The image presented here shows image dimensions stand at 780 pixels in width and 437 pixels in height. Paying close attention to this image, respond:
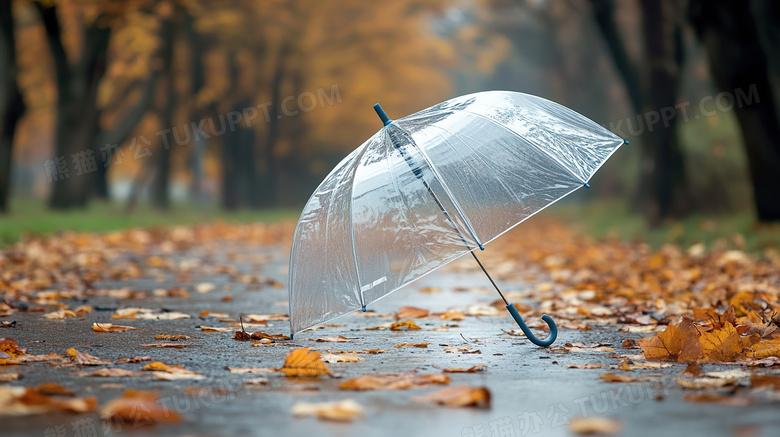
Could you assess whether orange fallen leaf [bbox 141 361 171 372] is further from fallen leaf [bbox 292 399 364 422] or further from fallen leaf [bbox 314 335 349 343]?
fallen leaf [bbox 314 335 349 343]

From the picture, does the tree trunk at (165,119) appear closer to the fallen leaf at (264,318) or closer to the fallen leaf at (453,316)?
the fallen leaf at (264,318)

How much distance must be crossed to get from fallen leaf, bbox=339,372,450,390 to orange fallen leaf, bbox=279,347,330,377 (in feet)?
0.88

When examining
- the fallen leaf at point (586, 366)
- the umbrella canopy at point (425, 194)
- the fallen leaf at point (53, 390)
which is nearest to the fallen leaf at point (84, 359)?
the fallen leaf at point (53, 390)

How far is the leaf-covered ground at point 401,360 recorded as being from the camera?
3.19 metres

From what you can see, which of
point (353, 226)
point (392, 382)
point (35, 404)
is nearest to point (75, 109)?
point (353, 226)

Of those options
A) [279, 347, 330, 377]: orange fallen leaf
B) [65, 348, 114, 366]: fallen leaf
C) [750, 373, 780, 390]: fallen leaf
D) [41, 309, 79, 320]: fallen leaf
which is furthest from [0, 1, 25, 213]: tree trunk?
[750, 373, 780, 390]: fallen leaf

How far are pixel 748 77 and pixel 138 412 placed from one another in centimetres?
1043

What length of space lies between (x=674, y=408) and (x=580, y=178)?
5.46ft

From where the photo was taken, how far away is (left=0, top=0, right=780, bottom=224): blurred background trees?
15.8 m

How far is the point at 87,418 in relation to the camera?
3160mm

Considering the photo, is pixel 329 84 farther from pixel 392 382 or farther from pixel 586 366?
pixel 392 382

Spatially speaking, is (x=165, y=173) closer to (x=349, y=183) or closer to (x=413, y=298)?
(x=413, y=298)

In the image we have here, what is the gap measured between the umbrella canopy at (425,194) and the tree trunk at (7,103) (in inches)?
560

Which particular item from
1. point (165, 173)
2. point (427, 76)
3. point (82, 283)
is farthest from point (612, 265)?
point (427, 76)
